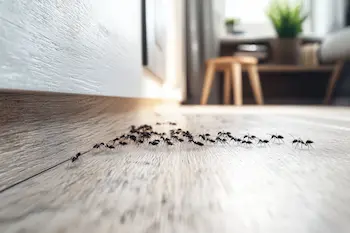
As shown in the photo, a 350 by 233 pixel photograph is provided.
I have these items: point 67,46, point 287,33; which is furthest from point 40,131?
point 287,33

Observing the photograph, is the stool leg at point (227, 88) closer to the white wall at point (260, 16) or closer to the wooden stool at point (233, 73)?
the wooden stool at point (233, 73)

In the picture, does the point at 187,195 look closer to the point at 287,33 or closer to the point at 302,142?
the point at 302,142

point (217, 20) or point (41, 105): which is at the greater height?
point (217, 20)

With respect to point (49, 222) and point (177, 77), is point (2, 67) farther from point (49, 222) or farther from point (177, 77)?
point (177, 77)

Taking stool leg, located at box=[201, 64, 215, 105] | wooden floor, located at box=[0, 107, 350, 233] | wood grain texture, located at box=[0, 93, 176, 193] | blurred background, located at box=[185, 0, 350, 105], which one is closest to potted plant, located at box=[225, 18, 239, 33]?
blurred background, located at box=[185, 0, 350, 105]

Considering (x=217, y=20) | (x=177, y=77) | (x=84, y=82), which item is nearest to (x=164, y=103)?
(x=177, y=77)

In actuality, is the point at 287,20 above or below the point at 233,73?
above
